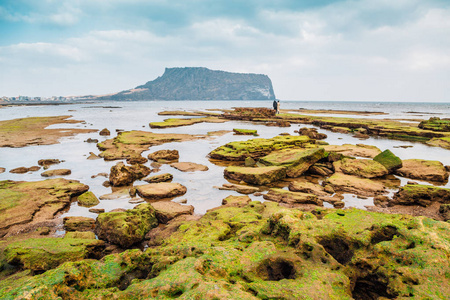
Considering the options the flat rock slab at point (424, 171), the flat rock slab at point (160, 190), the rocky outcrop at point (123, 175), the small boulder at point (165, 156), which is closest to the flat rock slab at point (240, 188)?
the flat rock slab at point (160, 190)

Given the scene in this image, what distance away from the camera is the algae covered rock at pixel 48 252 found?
20.3ft

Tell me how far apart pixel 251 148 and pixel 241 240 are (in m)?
15.0

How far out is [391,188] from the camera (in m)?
13.6

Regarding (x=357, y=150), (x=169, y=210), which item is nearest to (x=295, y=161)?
(x=169, y=210)

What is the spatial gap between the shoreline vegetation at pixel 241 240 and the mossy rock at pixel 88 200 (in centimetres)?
7

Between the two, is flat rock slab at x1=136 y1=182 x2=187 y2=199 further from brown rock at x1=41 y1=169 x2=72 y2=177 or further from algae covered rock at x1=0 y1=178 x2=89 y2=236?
brown rock at x1=41 y1=169 x2=72 y2=177

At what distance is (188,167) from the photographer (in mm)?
17266

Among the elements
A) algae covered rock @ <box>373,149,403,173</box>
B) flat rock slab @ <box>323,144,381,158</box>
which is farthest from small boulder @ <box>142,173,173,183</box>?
flat rock slab @ <box>323,144,381,158</box>

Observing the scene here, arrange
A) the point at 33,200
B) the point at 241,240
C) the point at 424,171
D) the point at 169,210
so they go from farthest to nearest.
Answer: the point at 424,171 → the point at 33,200 → the point at 169,210 → the point at 241,240

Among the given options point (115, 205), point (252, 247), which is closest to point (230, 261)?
point (252, 247)

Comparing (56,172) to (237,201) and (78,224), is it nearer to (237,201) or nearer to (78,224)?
(78,224)

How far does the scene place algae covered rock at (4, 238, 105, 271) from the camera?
6.18 metres

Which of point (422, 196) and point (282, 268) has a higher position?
point (282, 268)

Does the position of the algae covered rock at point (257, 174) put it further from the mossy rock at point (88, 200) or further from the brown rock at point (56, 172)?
the brown rock at point (56, 172)
